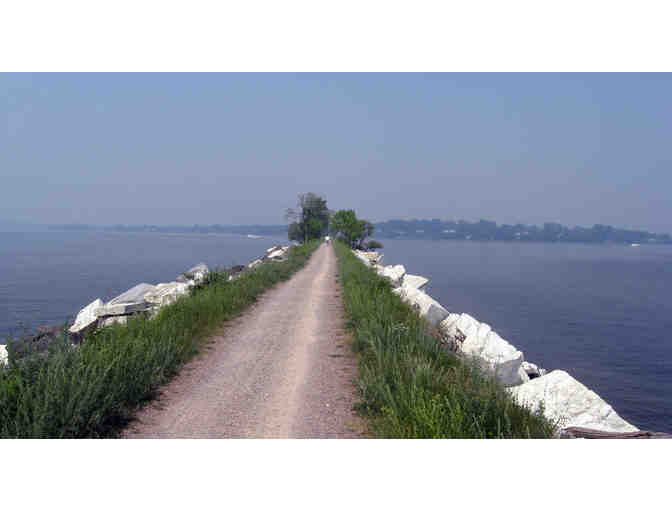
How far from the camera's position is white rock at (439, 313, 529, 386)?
988 cm

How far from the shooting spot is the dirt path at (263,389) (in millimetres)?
5195

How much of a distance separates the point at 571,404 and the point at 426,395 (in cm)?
458

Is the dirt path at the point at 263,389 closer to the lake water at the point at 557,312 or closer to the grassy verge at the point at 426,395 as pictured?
the grassy verge at the point at 426,395

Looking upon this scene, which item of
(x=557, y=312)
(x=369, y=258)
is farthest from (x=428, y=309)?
(x=369, y=258)

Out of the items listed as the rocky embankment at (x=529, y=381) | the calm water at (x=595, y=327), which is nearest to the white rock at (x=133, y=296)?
the rocky embankment at (x=529, y=381)

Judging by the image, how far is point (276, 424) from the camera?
5262mm

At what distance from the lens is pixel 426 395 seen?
5004mm

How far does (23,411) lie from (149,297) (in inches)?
529

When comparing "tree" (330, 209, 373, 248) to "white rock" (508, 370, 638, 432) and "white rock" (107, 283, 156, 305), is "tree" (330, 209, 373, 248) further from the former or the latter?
"white rock" (508, 370, 638, 432)

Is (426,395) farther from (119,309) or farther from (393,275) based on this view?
(393,275)

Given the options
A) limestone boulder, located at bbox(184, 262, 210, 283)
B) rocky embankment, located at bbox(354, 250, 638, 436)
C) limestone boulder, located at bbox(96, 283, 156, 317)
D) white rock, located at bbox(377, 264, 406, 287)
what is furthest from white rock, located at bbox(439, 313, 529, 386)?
limestone boulder, located at bbox(96, 283, 156, 317)

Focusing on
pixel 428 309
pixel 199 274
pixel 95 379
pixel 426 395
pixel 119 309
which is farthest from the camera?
pixel 199 274

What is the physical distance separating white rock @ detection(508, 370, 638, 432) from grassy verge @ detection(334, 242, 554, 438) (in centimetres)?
181

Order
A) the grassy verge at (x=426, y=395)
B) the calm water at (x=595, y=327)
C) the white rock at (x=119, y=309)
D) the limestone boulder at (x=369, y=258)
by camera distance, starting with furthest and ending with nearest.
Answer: the limestone boulder at (x=369, y=258) < the calm water at (x=595, y=327) < the white rock at (x=119, y=309) < the grassy verge at (x=426, y=395)
